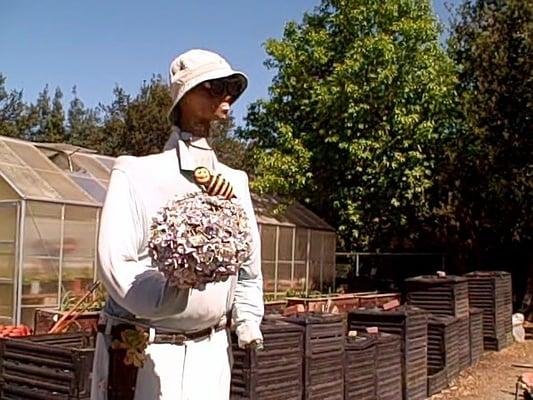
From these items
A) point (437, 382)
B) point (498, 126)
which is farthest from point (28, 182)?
point (498, 126)

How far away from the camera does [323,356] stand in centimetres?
488

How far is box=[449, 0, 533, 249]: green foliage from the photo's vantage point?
11.8 m

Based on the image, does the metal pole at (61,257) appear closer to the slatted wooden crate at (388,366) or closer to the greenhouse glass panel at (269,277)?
the greenhouse glass panel at (269,277)

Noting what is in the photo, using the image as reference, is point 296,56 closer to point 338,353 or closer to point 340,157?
point 340,157

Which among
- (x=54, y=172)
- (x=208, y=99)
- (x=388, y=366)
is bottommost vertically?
(x=388, y=366)

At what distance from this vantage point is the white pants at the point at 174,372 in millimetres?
1556

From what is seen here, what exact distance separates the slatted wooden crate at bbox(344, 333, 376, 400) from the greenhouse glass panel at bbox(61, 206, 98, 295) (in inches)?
166

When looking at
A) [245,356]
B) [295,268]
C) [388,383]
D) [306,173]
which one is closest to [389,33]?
[306,173]

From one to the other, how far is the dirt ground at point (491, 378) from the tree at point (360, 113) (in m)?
3.58

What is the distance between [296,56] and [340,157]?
1.88 meters

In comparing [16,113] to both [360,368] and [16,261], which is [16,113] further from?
[360,368]

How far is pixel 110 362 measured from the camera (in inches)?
62.0

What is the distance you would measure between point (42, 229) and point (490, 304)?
17.3ft

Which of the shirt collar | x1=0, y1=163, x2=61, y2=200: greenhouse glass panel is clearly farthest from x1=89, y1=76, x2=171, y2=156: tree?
the shirt collar
